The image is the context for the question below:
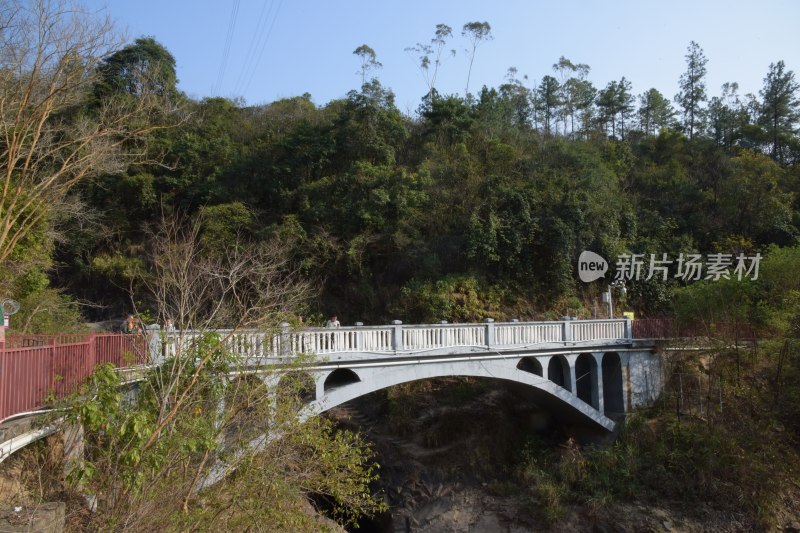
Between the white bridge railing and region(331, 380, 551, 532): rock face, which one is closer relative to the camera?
the white bridge railing

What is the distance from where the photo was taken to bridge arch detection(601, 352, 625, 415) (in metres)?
19.6

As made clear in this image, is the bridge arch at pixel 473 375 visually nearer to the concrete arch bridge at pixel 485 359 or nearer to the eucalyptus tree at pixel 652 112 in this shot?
the concrete arch bridge at pixel 485 359

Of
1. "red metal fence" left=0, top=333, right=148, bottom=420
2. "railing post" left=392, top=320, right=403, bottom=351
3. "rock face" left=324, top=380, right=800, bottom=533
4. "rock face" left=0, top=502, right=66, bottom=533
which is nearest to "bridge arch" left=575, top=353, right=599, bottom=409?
"rock face" left=324, top=380, right=800, bottom=533

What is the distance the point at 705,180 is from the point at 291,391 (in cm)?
2929

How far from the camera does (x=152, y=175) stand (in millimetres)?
29656

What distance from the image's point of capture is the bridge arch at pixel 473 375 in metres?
13.4

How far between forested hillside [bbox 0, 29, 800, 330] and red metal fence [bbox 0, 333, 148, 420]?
12027 mm

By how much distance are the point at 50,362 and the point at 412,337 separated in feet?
27.0

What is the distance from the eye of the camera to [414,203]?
26516 millimetres

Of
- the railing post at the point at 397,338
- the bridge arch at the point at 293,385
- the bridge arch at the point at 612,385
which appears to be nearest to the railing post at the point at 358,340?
the railing post at the point at 397,338

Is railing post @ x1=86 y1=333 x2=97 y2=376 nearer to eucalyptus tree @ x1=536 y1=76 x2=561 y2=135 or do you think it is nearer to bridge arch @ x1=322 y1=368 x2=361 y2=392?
bridge arch @ x1=322 y1=368 x2=361 y2=392

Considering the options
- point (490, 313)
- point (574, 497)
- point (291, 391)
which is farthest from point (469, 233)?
point (291, 391)

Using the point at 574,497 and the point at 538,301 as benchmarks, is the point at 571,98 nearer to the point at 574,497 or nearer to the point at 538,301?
the point at 538,301

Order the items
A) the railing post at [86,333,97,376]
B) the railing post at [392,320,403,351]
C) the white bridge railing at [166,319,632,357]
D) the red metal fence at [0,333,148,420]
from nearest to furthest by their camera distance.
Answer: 1. the red metal fence at [0,333,148,420]
2. the railing post at [86,333,97,376]
3. the white bridge railing at [166,319,632,357]
4. the railing post at [392,320,403,351]
